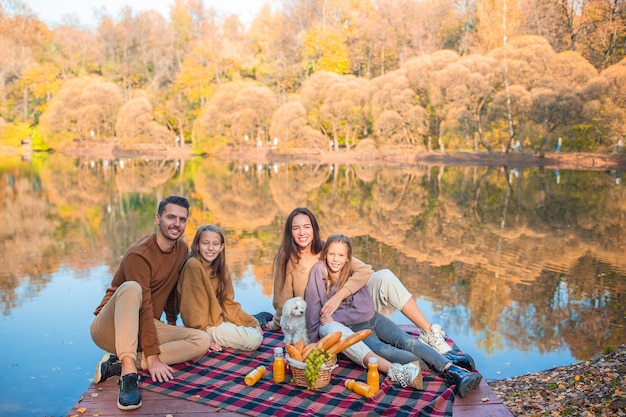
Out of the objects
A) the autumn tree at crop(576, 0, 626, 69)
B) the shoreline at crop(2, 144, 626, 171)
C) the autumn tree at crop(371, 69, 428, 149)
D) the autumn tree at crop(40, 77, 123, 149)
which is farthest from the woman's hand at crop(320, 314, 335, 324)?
the autumn tree at crop(40, 77, 123, 149)

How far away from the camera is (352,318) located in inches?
157

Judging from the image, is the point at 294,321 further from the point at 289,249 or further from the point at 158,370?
the point at 158,370

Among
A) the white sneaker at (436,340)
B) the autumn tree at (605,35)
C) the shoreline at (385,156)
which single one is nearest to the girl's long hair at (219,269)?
the white sneaker at (436,340)

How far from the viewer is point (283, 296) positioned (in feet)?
14.5

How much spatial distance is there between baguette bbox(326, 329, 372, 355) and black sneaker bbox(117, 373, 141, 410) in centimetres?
111

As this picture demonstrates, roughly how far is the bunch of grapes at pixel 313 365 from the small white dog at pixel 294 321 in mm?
573

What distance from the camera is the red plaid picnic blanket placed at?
316 centimetres

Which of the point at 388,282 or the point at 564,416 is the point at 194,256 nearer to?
the point at 388,282

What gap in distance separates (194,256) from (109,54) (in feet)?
175

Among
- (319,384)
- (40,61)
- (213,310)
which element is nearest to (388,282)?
(319,384)

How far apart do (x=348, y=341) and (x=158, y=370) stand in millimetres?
1175

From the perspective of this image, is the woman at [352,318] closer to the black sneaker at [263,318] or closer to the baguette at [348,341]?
the baguette at [348,341]

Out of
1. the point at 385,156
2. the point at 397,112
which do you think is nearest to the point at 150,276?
the point at 397,112

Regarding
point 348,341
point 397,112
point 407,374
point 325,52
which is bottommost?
point 407,374
